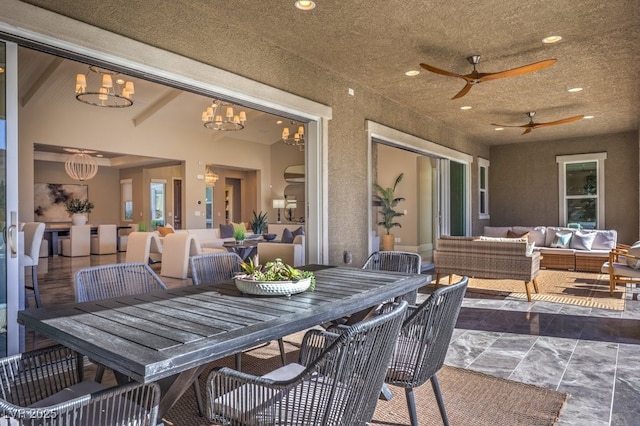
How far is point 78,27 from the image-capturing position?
2758 mm

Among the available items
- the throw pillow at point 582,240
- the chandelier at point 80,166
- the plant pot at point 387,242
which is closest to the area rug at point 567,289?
the throw pillow at point 582,240

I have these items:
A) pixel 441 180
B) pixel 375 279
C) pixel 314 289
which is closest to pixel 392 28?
pixel 375 279

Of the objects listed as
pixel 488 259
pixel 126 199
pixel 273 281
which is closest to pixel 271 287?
pixel 273 281

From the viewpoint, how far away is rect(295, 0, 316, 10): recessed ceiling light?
333 cm

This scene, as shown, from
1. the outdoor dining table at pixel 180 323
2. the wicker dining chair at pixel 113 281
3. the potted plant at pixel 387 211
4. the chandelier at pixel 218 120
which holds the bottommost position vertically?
the outdoor dining table at pixel 180 323

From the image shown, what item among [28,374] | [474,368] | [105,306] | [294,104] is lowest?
[474,368]

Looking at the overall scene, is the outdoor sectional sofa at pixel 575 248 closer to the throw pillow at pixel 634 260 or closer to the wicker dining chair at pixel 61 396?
the throw pillow at pixel 634 260

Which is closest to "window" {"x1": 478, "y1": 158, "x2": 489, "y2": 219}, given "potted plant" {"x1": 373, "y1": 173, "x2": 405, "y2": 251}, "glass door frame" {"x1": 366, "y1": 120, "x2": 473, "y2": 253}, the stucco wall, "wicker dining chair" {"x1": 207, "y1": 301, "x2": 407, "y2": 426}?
the stucco wall

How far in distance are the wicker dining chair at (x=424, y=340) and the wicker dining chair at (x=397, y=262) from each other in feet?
4.15

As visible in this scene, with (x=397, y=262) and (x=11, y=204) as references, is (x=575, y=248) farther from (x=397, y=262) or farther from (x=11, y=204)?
(x=11, y=204)

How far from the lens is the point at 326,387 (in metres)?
1.38

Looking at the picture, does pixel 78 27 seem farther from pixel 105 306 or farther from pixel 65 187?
pixel 65 187

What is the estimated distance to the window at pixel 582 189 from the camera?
30.2ft

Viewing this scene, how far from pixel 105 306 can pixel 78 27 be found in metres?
1.85
